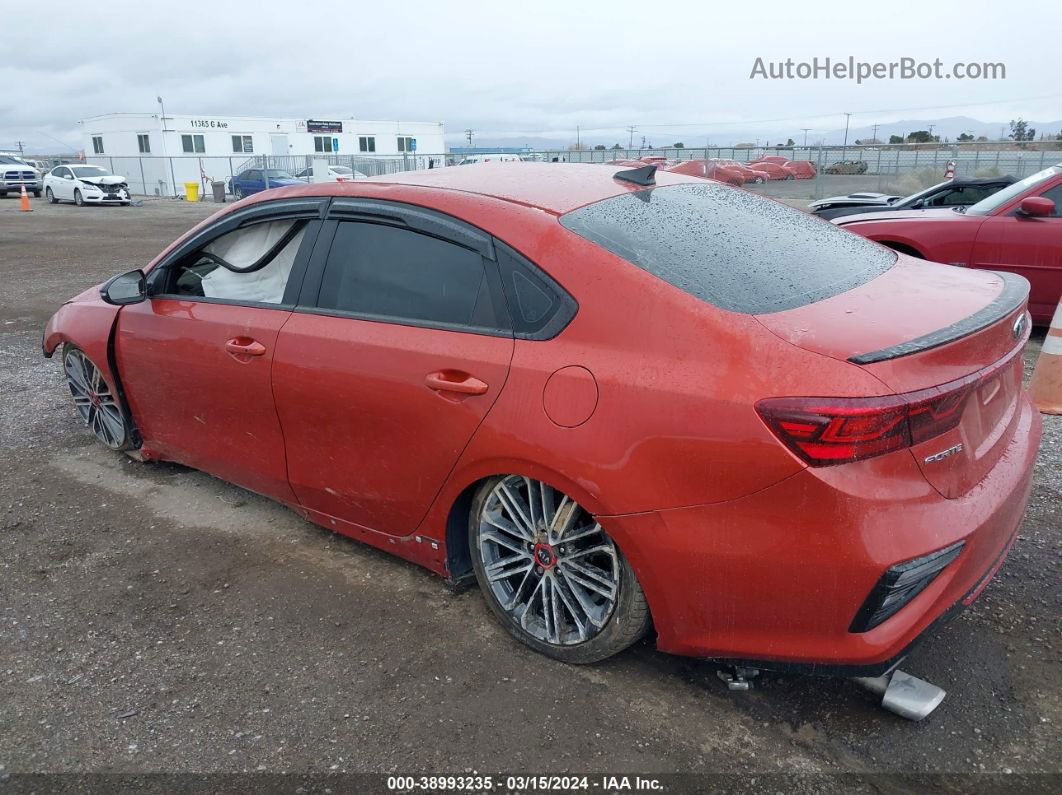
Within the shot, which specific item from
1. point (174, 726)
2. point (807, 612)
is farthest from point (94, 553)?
point (807, 612)

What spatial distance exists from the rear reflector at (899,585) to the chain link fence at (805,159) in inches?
786

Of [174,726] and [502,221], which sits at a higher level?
[502,221]

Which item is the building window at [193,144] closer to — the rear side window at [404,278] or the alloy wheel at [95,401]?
the alloy wheel at [95,401]

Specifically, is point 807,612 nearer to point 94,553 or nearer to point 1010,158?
point 94,553

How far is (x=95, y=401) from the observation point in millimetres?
Answer: 4762

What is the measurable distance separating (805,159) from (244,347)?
1176 inches

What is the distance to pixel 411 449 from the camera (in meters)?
3.01

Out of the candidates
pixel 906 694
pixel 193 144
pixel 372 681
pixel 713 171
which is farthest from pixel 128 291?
pixel 193 144

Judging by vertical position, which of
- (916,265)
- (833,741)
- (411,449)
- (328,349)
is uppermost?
(916,265)

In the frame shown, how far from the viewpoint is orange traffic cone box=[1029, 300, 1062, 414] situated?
517 cm

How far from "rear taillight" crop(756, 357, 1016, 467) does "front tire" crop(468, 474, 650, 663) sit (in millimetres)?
696

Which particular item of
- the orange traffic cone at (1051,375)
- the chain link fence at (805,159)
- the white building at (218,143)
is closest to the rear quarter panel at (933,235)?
the orange traffic cone at (1051,375)

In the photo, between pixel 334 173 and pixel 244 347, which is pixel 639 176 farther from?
pixel 334 173

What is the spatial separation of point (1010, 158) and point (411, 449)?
2843cm
